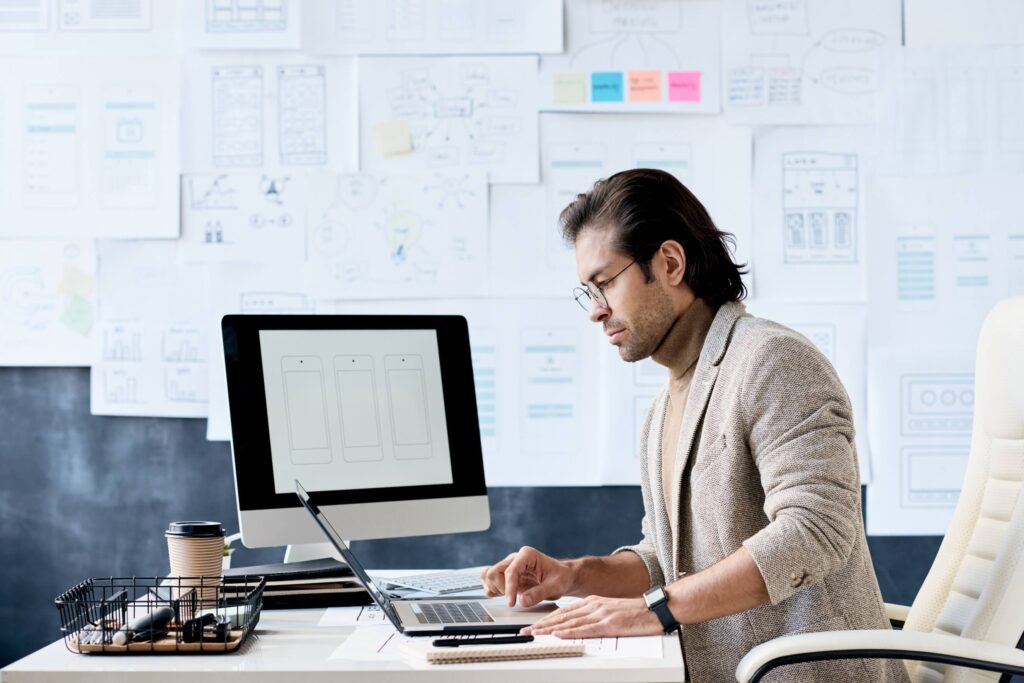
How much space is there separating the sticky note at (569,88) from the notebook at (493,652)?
1.78 metres

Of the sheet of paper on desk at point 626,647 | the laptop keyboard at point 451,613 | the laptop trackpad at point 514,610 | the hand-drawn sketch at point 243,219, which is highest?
the hand-drawn sketch at point 243,219

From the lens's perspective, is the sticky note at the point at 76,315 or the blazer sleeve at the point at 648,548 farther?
the sticky note at the point at 76,315

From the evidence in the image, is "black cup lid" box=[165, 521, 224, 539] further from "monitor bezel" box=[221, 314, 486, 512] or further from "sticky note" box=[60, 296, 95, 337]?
"sticky note" box=[60, 296, 95, 337]

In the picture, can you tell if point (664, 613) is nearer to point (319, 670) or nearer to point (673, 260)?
point (319, 670)

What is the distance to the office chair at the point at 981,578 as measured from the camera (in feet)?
4.72

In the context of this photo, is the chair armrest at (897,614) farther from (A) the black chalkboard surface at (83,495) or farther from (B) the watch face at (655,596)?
(A) the black chalkboard surface at (83,495)

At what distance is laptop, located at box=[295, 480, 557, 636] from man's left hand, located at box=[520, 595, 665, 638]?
0.05 metres

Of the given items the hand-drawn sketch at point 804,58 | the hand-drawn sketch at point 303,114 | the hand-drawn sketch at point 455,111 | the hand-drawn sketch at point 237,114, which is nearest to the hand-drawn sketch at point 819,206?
the hand-drawn sketch at point 804,58

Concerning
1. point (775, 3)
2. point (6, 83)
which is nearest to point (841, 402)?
point (775, 3)

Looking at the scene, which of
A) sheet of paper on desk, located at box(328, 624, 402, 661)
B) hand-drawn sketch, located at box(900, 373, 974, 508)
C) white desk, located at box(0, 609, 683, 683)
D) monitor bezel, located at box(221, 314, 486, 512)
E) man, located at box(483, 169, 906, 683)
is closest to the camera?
white desk, located at box(0, 609, 683, 683)

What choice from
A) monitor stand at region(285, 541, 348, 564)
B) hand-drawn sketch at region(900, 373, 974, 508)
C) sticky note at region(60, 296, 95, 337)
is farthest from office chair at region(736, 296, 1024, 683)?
sticky note at region(60, 296, 95, 337)

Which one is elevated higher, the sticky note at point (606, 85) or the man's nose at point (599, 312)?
the sticky note at point (606, 85)

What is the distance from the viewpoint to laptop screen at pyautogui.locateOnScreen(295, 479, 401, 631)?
1590 mm

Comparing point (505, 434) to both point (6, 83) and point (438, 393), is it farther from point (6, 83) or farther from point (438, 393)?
point (6, 83)
